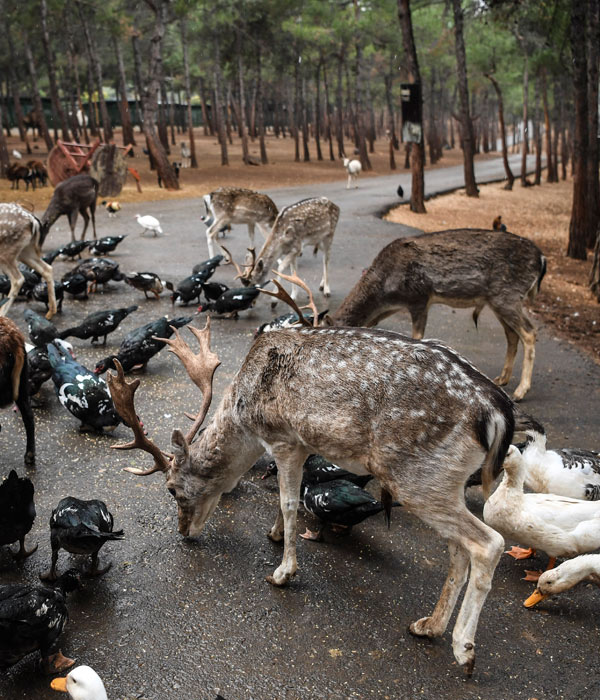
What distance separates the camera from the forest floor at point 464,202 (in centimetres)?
1031

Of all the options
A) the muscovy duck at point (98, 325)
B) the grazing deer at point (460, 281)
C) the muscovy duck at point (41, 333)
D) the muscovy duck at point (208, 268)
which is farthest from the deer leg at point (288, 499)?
the muscovy duck at point (208, 268)

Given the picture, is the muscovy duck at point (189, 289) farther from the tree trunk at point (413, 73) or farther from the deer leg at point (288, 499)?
the tree trunk at point (413, 73)

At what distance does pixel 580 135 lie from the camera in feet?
44.7

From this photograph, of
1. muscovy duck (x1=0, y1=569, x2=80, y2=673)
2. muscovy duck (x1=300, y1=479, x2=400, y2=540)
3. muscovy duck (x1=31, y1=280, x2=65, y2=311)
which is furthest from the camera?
muscovy duck (x1=31, y1=280, x2=65, y2=311)

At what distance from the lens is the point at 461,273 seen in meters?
7.16

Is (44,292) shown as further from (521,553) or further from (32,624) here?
(521,553)

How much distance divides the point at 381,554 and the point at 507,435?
1.38 m

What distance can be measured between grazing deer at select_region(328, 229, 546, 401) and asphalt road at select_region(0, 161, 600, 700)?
1.32m

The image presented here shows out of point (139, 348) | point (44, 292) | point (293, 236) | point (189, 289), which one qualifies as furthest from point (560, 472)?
point (44, 292)

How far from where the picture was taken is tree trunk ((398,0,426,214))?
56.9 ft

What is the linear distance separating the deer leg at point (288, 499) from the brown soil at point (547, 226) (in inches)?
220

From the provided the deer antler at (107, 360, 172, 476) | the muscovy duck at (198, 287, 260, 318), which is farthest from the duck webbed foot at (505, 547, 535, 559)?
the muscovy duck at (198, 287, 260, 318)

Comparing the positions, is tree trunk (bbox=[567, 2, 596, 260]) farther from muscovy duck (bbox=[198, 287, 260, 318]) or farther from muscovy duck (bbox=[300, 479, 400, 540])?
muscovy duck (bbox=[300, 479, 400, 540])

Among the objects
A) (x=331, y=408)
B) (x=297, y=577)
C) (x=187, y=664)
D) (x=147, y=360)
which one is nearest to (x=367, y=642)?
(x=297, y=577)
